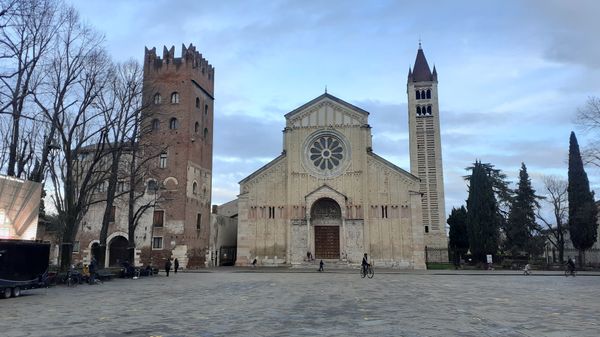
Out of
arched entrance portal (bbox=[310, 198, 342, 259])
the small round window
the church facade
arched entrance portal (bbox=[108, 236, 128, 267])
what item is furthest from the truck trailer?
the small round window

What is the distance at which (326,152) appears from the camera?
162ft

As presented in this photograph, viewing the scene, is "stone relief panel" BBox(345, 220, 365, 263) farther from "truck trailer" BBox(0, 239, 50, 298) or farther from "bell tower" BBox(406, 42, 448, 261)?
"truck trailer" BBox(0, 239, 50, 298)

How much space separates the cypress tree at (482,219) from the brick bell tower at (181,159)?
2985cm

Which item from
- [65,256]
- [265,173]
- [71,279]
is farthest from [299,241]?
[71,279]

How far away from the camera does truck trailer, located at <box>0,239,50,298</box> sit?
18.3 metres

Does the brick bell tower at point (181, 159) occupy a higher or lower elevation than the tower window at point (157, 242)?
higher

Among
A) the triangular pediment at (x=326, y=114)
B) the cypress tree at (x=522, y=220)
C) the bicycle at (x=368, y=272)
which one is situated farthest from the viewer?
the cypress tree at (x=522, y=220)

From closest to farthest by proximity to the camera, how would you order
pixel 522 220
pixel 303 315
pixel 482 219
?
1. pixel 303 315
2. pixel 482 219
3. pixel 522 220

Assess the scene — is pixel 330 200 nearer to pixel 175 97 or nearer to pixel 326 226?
pixel 326 226

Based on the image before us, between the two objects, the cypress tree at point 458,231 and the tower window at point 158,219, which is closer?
the tower window at point 158,219

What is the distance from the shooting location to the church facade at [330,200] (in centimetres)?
4597

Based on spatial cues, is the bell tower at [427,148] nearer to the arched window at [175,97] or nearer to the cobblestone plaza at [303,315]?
the arched window at [175,97]

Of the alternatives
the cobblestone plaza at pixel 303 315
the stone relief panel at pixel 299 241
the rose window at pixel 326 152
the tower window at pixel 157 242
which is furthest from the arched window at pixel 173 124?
the cobblestone plaza at pixel 303 315

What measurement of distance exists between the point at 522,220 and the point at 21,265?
51.2 meters
